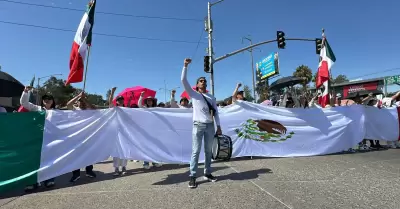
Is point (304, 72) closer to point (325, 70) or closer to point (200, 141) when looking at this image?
point (325, 70)

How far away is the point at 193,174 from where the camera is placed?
4520 millimetres

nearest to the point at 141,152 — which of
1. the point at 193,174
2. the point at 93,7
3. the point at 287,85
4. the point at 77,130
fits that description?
the point at 77,130

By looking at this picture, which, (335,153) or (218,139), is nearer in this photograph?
(218,139)

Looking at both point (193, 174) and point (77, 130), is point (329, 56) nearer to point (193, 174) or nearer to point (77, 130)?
point (193, 174)

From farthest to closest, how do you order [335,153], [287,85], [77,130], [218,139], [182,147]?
[287,85]
[335,153]
[182,147]
[77,130]
[218,139]

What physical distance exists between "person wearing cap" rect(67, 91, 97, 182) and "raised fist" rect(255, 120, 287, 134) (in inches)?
156

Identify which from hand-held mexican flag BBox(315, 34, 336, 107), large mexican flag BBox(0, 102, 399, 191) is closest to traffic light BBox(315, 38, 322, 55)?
hand-held mexican flag BBox(315, 34, 336, 107)

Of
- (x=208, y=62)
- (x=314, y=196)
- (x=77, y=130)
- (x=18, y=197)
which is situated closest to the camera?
(x=314, y=196)

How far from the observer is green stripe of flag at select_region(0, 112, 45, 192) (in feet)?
14.9

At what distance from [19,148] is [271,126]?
542cm

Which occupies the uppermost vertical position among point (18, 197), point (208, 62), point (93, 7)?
point (208, 62)

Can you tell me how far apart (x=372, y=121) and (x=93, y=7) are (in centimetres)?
828

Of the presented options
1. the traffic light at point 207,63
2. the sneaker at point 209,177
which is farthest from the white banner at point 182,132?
the traffic light at point 207,63

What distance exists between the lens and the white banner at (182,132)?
5.19 m
